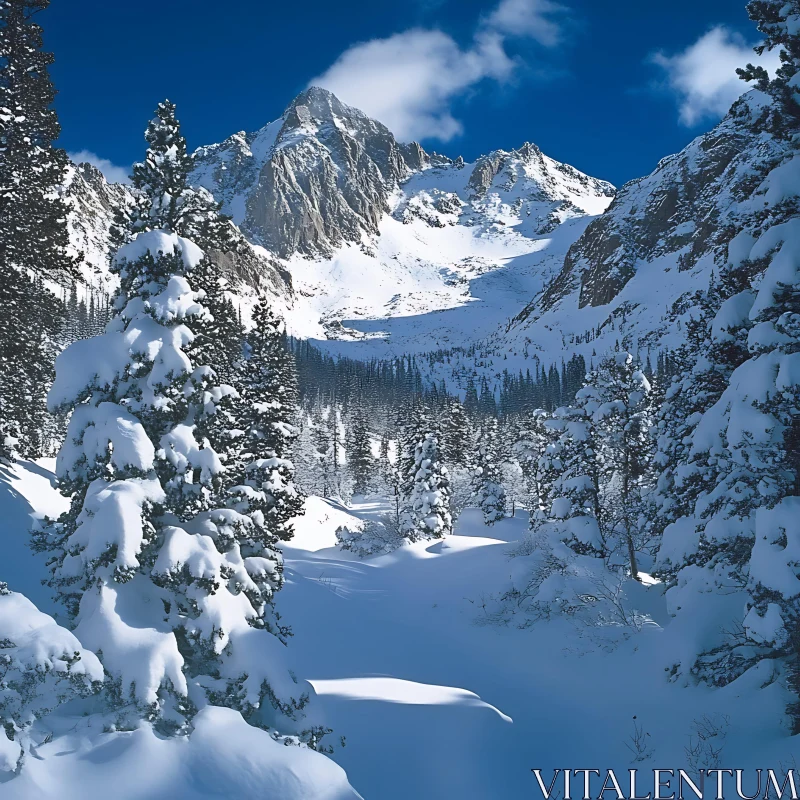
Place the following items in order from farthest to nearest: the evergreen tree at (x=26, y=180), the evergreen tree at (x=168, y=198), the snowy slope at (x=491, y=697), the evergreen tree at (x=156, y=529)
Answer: the evergreen tree at (x=26, y=180), the snowy slope at (x=491, y=697), the evergreen tree at (x=168, y=198), the evergreen tree at (x=156, y=529)

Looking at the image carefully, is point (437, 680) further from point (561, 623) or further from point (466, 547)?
point (466, 547)

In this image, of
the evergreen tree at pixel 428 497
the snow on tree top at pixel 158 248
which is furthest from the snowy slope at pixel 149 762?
the evergreen tree at pixel 428 497

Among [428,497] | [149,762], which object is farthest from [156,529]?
[428,497]

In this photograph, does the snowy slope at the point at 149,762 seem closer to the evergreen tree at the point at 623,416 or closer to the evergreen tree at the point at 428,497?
the evergreen tree at the point at 623,416

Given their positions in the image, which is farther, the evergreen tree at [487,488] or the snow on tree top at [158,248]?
the evergreen tree at [487,488]

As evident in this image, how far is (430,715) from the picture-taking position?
460 inches

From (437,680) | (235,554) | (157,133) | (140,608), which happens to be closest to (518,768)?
(437,680)

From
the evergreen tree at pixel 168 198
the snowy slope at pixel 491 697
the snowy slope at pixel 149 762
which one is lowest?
the snowy slope at pixel 491 697

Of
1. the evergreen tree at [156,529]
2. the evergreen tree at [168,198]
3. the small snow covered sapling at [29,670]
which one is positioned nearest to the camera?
the small snow covered sapling at [29,670]

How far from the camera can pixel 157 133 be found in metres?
9.09

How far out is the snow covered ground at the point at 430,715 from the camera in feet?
18.6

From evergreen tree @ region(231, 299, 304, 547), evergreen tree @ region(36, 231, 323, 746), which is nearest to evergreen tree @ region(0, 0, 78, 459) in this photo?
evergreen tree @ region(36, 231, 323, 746)

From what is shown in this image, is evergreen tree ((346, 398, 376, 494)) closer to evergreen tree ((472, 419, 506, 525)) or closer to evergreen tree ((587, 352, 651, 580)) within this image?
evergreen tree ((472, 419, 506, 525))

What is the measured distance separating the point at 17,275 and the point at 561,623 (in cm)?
1651
